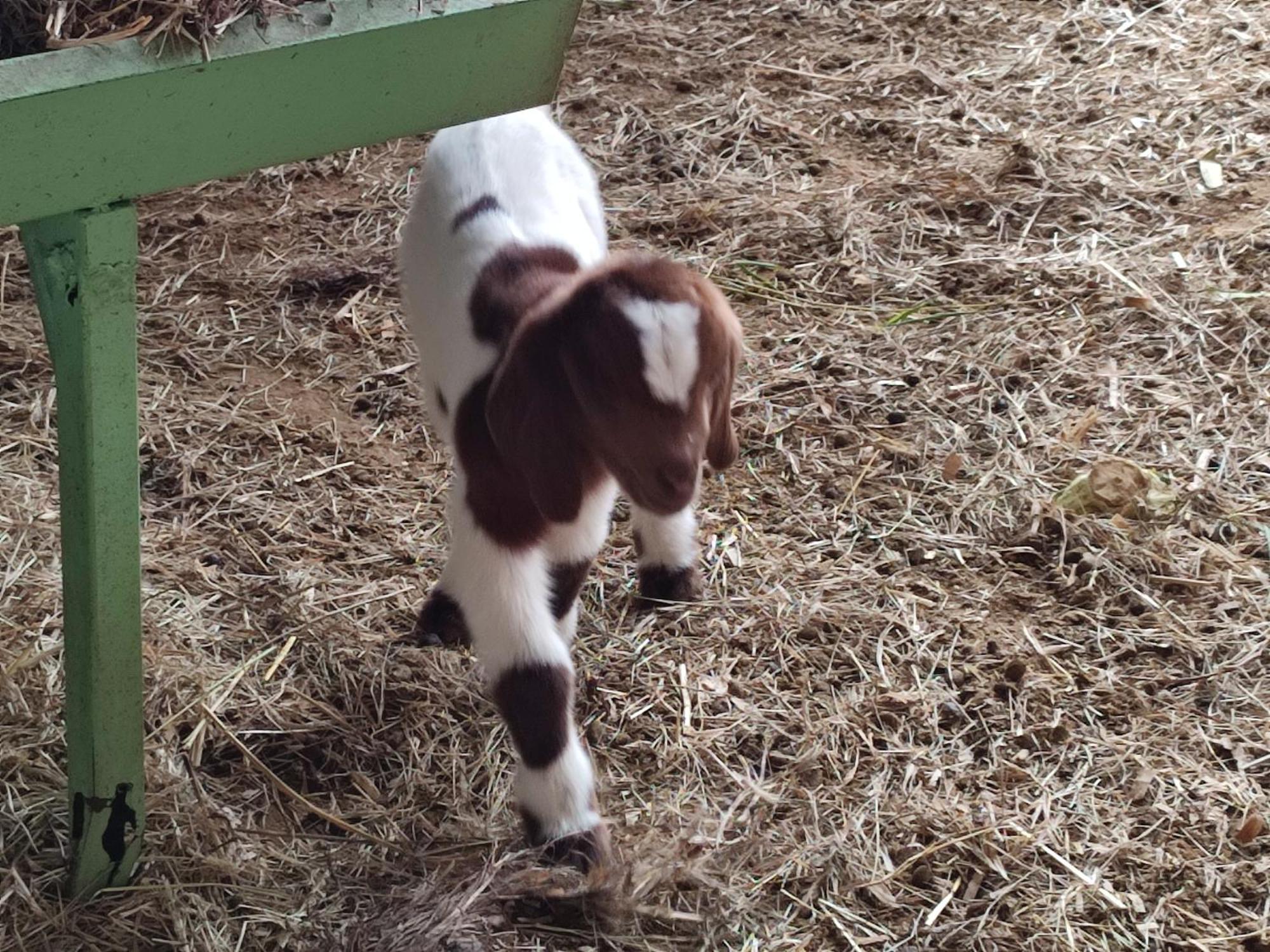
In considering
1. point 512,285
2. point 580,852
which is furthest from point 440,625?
point 512,285

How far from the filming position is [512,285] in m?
3.06

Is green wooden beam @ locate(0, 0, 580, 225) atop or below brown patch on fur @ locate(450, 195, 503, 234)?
atop


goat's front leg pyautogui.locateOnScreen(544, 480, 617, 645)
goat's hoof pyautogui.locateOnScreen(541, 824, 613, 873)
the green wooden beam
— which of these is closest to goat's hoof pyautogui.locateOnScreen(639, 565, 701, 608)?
goat's front leg pyautogui.locateOnScreen(544, 480, 617, 645)

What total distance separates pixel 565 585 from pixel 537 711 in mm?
319

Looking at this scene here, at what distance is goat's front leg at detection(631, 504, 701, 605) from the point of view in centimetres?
359

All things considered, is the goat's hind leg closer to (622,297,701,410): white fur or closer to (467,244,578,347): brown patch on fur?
(467,244,578,347): brown patch on fur

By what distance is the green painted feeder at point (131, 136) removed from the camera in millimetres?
1938

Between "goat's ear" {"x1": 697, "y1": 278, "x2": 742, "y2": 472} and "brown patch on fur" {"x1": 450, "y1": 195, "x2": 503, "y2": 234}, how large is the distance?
764 millimetres

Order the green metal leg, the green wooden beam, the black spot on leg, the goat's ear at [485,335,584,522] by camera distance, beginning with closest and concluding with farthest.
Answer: the green wooden beam
the green metal leg
the goat's ear at [485,335,584,522]
the black spot on leg

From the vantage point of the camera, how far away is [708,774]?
3256mm

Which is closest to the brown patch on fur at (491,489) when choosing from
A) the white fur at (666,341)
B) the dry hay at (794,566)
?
the white fur at (666,341)

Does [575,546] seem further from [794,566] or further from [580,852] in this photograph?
[794,566]

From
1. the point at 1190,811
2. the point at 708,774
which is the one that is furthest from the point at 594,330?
the point at 1190,811

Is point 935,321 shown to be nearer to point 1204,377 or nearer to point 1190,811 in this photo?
point 1204,377
